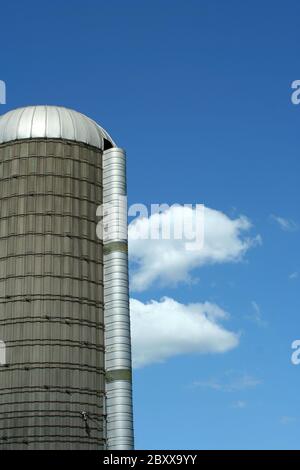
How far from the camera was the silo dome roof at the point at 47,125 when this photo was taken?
293 feet

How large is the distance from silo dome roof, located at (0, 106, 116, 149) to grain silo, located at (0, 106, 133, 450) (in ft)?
0.40

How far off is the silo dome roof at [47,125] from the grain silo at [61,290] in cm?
12

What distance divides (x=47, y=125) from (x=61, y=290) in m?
18.9

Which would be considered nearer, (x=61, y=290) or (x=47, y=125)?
(x=61, y=290)

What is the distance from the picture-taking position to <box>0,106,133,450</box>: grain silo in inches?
3125

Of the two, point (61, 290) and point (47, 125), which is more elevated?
point (47, 125)

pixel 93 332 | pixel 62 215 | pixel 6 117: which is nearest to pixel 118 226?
pixel 62 215

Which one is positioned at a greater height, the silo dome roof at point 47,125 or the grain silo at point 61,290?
the silo dome roof at point 47,125

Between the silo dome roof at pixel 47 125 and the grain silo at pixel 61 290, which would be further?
the silo dome roof at pixel 47 125

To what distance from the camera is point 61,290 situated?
8325cm

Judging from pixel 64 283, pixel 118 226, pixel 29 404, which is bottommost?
pixel 29 404
